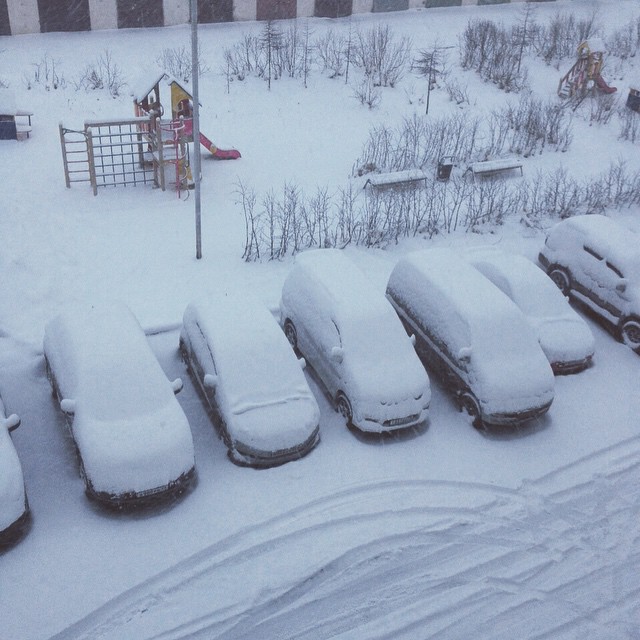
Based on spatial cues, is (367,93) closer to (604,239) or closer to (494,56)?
(494,56)

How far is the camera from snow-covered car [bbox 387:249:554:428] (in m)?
9.55

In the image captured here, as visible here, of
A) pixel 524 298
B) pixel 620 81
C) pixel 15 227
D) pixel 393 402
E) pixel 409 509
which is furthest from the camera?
pixel 620 81

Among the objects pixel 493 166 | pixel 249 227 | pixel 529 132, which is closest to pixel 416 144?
pixel 493 166

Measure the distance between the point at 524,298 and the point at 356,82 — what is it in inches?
522

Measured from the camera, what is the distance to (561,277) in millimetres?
13281

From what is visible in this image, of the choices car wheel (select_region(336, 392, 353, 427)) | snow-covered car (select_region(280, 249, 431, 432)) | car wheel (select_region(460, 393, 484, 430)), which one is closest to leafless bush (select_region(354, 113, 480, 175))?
snow-covered car (select_region(280, 249, 431, 432))

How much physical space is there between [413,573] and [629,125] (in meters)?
17.0

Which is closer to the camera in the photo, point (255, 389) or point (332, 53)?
point (255, 389)

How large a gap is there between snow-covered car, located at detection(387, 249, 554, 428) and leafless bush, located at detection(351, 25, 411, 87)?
520 inches

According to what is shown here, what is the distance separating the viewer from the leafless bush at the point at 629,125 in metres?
20.1

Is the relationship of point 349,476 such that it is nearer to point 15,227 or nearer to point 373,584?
point 373,584

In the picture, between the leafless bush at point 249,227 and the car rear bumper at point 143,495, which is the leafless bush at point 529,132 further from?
the car rear bumper at point 143,495

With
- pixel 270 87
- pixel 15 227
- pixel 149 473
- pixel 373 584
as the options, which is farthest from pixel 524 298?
pixel 270 87

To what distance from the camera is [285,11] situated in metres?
25.6
